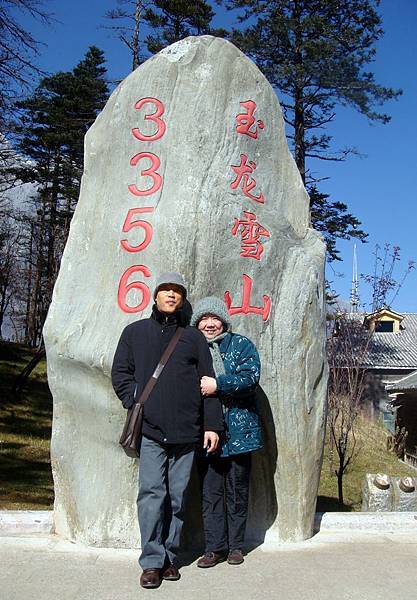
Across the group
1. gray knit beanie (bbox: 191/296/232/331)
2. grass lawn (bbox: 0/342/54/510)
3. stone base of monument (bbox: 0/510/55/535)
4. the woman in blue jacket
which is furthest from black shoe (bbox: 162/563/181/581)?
grass lawn (bbox: 0/342/54/510)

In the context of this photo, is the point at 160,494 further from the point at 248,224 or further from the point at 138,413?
the point at 248,224

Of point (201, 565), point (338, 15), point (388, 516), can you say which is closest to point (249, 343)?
point (201, 565)

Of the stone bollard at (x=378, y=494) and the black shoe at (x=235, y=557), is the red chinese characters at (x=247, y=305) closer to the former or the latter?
the black shoe at (x=235, y=557)

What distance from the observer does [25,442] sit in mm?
10586

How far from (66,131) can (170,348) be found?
16.8 meters

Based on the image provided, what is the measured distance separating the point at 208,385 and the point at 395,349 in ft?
64.6

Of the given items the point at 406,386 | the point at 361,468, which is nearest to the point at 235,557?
the point at 361,468

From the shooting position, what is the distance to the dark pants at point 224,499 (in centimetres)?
369

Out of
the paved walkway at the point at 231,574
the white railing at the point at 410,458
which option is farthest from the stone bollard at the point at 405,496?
the white railing at the point at 410,458

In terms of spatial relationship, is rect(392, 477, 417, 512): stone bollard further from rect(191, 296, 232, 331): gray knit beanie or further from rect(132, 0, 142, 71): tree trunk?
rect(132, 0, 142, 71): tree trunk

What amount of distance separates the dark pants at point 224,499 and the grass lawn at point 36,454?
3.45 meters

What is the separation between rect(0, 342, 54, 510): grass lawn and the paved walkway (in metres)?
2.98

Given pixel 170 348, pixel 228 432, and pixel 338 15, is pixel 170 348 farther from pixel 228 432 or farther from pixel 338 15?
pixel 338 15

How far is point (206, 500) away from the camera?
3705 mm
